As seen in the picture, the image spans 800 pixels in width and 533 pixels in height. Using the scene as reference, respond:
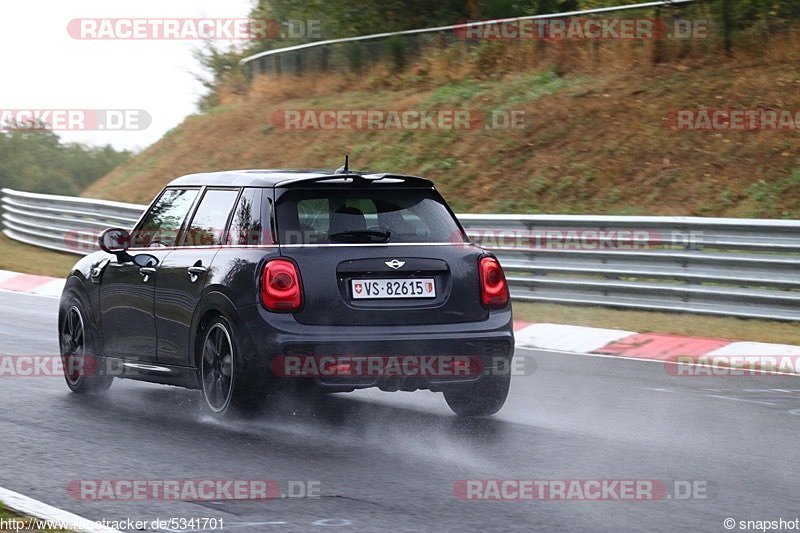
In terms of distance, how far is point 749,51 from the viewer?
22391 millimetres

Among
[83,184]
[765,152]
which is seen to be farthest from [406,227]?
[83,184]

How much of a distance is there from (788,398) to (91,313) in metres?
5.21

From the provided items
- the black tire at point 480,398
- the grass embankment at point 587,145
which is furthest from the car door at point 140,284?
the grass embankment at point 587,145

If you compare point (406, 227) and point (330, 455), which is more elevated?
point (406, 227)

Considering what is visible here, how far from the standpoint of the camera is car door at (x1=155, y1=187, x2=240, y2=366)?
27.0 feet

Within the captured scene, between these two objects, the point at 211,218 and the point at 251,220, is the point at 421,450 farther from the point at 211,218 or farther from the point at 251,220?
the point at 211,218

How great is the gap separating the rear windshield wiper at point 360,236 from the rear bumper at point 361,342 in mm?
557

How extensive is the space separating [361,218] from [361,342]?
839mm

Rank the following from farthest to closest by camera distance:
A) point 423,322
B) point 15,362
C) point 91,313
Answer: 1. point 15,362
2. point 91,313
3. point 423,322

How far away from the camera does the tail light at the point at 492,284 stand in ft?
26.6

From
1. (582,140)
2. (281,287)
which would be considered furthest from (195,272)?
(582,140)

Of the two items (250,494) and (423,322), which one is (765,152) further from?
(250,494)

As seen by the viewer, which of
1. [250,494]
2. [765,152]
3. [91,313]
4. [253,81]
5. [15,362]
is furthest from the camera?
[253,81]

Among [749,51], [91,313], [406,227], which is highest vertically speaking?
Answer: [749,51]
